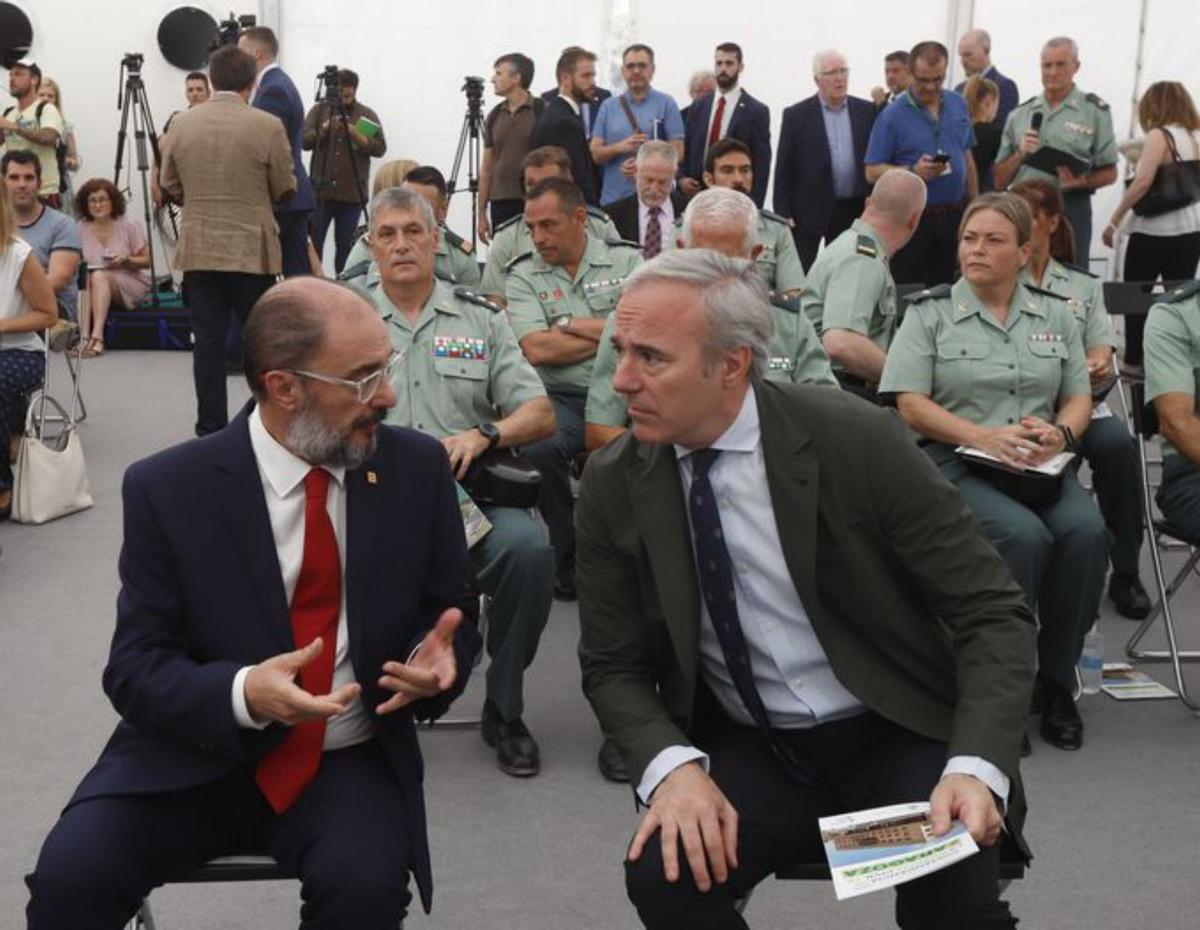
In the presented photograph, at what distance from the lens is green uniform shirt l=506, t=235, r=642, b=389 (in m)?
5.17

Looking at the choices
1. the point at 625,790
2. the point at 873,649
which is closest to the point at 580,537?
the point at 873,649

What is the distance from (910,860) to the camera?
2.02m

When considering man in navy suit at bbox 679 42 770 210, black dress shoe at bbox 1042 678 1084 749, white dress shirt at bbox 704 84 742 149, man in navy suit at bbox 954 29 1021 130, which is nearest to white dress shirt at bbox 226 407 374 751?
black dress shoe at bbox 1042 678 1084 749

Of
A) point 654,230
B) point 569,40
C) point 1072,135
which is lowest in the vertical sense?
point 654,230

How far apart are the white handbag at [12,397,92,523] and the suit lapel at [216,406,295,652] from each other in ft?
12.7

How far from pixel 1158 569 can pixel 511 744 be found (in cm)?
193

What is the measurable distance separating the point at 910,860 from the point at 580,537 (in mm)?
726

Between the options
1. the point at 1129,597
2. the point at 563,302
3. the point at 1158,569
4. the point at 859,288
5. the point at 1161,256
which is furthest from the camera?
the point at 1161,256

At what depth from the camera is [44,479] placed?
595 centimetres

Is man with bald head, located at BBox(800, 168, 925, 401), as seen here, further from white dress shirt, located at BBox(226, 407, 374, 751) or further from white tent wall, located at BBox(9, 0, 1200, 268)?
white tent wall, located at BBox(9, 0, 1200, 268)

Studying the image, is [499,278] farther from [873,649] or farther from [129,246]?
[129,246]

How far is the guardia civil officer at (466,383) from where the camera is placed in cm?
382

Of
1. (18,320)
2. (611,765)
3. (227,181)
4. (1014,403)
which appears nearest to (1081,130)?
(227,181)

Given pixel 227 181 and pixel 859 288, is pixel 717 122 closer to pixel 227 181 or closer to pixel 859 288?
pixel 227 181
